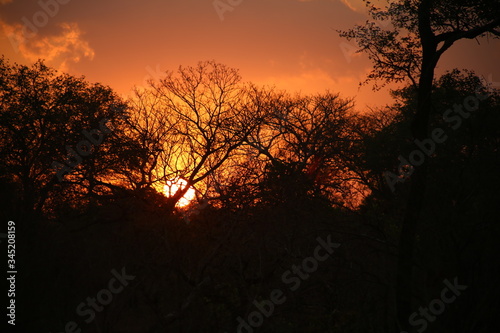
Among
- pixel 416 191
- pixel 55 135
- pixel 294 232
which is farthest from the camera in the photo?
pixel 55 135

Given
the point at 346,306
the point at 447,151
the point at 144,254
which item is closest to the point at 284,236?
the point at 346,306

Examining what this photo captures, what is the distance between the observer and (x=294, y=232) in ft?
54.9

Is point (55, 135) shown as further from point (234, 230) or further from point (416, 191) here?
point (416, 191)

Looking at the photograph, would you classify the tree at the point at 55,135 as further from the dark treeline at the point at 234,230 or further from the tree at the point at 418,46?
the tree at the point at 418,46

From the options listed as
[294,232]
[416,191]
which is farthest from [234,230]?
[416,191]

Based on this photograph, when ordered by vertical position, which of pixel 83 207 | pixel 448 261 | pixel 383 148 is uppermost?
pixel 83 207

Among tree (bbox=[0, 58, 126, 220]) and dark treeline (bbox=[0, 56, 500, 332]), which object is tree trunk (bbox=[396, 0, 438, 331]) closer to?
dark treeline (bbox=[0, 56, 500, 332])

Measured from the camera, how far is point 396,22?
13930mm

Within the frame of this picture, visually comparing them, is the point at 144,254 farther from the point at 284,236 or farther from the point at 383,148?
the point at 383,148

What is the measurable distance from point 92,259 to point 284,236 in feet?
23.1

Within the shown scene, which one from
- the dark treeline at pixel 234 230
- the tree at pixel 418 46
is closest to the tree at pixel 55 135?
the dark treeline at pixel 234 230

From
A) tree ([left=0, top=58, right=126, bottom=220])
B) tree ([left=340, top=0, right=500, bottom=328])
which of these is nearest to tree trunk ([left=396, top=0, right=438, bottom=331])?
tree ([left=340, top=0, right=500, bottom=328])

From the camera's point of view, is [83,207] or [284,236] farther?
[83,207]

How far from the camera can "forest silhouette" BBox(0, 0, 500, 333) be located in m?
11.8
